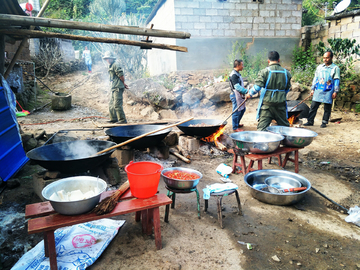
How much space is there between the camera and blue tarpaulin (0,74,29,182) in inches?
158

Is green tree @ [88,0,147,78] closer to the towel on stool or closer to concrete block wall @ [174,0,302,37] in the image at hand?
concrete block wall @ [174,0,302,37]

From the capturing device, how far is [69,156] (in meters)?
3.83

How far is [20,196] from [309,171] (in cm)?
538

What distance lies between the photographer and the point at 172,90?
35.7 ft

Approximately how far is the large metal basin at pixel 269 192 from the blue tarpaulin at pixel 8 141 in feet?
13.5

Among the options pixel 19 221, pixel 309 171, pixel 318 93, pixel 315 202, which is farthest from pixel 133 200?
pixel 318 93

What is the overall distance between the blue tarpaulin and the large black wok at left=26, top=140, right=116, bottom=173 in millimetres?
957

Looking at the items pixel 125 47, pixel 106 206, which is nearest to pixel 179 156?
pixel 106 206

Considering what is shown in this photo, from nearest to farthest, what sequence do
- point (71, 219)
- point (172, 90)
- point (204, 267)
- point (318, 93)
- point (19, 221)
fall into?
1. point (71, 219)
2. point (204, 267)
3. point (19, 221)
4. point (318, 93)
5. point (172, 90)

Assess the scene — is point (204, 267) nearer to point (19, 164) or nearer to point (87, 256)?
point (87, 256)

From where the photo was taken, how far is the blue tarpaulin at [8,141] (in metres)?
4.02

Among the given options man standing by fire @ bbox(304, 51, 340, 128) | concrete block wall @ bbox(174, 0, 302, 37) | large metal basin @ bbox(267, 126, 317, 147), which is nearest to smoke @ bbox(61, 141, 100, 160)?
large metal basin @ bbox(267, 126, 317, 147)

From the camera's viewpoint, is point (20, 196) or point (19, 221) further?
point (20, 196)

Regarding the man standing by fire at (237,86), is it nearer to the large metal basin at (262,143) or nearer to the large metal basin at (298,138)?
the large metal basin at (298,138)
